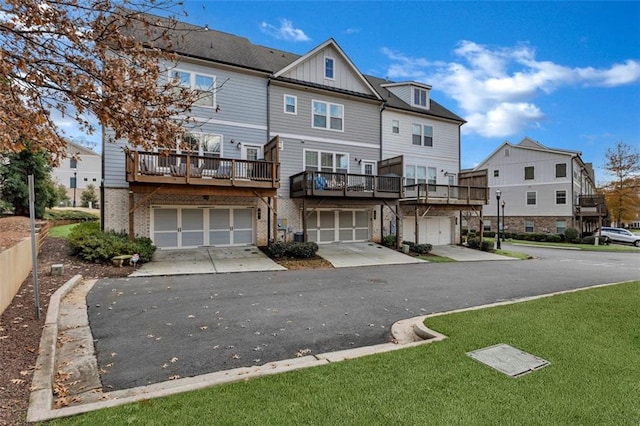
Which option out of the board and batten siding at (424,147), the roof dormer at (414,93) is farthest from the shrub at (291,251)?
the roof dormer at (414,93)

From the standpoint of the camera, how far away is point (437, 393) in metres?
3.38

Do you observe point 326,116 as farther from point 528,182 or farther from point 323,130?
point 528,182

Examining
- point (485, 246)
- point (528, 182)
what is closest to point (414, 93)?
point (485, 246)

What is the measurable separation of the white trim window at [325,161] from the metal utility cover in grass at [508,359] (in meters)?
14.1

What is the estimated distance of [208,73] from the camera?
1536cm

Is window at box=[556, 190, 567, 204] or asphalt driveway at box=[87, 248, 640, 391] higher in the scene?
window at box=[556, 190, 567, 204]

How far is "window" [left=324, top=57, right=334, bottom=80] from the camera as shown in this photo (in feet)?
60.2

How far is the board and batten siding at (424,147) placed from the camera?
2016 centimetres

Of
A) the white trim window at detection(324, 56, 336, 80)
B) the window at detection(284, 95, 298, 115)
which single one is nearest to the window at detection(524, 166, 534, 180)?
the white trim window at detection(324, 56, 336, 80)

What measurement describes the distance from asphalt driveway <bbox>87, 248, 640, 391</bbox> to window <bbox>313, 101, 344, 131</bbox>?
936 cm

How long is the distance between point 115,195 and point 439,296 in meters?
13.3

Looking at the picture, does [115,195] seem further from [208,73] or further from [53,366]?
[53,366]

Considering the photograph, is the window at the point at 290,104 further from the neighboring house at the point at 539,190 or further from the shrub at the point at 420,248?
the neighboring house at the point at 539,190

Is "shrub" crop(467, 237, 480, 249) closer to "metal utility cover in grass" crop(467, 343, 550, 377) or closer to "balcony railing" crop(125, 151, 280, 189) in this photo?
"balcony railing" crop(125, 151, 280, 189)
